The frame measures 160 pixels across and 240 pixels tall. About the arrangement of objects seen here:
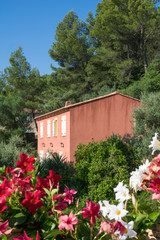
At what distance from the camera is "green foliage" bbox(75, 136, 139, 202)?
8961mm

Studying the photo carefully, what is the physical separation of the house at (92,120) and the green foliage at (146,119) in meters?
1.22

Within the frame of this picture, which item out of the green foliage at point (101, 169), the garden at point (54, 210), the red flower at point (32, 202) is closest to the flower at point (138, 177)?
the garden at point (54, 210)

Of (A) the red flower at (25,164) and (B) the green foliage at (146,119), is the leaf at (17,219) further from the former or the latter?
(B) the green foliage at (146,119)

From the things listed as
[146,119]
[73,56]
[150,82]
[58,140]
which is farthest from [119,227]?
[73,56]

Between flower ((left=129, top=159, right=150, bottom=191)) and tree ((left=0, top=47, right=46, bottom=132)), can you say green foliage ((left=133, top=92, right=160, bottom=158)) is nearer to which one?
flower ((left=129, top=159, right=150, bottom=191))

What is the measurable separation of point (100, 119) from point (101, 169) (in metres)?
8.75

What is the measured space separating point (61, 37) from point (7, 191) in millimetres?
35165

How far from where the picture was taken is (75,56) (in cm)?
3384

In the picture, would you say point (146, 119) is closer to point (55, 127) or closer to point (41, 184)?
point (55, 127)

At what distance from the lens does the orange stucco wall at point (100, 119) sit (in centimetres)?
1709

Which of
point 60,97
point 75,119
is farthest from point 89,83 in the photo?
point 75,119

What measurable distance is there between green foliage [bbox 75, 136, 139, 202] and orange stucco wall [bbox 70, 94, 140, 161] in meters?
6.42

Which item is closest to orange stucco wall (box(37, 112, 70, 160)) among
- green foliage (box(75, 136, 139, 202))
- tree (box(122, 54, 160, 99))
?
green foliage (box(75, 136, 139, 202))

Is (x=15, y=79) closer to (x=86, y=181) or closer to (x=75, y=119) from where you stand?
(x=75, y=119)
